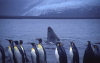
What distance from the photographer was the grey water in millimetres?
5199

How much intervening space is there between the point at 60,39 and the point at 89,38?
28.5 inches

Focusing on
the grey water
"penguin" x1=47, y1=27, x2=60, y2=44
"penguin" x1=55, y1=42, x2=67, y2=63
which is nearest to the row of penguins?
"penguin" x1=55, y1=42, x2=67, y2=63

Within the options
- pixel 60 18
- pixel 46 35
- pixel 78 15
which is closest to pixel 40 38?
pixel 46 35

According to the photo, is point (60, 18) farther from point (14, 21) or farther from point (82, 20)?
point (14, 21)

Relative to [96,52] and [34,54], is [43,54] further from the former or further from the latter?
[96,52]

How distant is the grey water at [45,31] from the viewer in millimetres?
5199

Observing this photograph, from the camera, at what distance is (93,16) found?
206 inches

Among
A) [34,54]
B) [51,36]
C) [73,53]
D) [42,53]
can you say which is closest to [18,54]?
[34,54]

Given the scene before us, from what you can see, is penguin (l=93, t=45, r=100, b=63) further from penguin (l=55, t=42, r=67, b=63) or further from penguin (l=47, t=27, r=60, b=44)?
penguin (l=47, t=27, r=60, b=44)

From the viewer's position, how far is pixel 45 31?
537 cm

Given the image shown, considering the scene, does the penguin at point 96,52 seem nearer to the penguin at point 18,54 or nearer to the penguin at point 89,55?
the penguin at point 89,55

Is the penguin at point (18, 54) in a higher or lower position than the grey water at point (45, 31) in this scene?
lower

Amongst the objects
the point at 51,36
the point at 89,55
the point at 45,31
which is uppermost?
the point at 45,31

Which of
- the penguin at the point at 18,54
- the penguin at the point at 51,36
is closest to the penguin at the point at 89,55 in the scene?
the penguin at the point at 51,36
